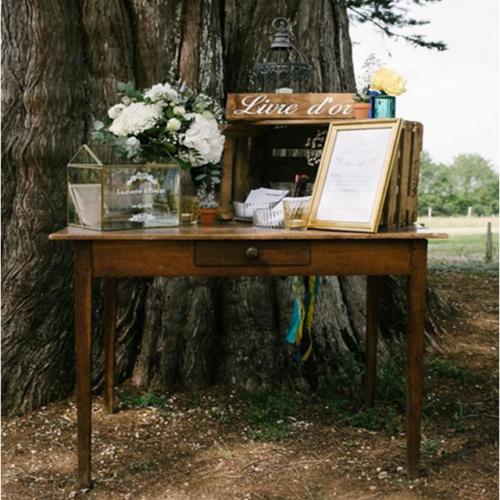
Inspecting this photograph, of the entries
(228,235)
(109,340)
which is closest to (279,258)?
(228,235)

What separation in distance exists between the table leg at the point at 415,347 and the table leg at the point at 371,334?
0.72m

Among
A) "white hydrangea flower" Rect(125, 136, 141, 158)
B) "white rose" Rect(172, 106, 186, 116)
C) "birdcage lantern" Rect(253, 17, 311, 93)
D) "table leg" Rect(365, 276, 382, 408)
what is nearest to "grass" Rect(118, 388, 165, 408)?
"table leg" Rect(365, 276, 382, 408)

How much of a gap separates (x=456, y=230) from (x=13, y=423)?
13.8m

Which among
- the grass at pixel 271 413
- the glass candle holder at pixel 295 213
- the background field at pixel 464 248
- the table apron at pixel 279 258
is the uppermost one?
the glass candle holder at pixel 295 213

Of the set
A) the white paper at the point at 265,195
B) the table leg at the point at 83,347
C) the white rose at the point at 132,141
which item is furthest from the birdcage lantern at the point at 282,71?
the table leg at the point at 83,347

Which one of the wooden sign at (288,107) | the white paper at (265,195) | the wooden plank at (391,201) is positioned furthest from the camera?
the white paper at (265,195)

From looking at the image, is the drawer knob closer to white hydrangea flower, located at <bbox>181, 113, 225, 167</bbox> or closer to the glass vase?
white hydrangea flower, located at <bbox>181, 113, 225, 167</bbox>

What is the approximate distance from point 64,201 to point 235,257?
1.33 meters

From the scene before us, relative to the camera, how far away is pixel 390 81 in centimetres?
304

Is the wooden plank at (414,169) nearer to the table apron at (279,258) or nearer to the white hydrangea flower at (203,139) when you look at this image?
the table apron at (279,258)

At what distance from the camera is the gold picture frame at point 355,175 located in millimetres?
2887

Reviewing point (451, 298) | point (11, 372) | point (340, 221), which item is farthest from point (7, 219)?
point (451, 298)

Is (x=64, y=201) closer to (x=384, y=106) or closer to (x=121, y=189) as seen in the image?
(x=121, y=189)

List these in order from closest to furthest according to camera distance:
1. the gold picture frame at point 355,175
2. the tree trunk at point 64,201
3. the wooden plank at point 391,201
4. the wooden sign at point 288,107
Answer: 1. the gold picture frame at point 355,175
2. the wooden plank at point 391,201
3. the wooden sign at point 288,107
4. the tree trunk at point 64,201
